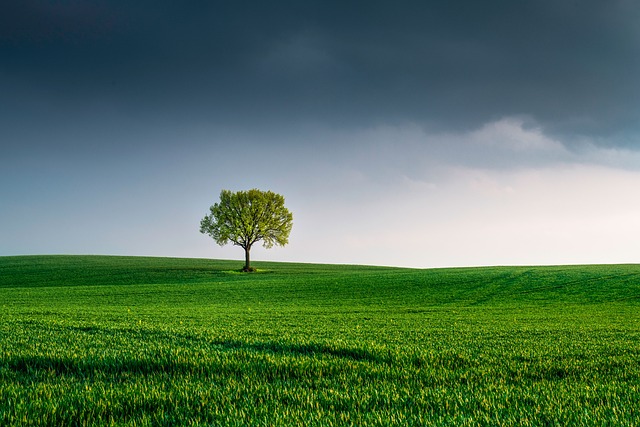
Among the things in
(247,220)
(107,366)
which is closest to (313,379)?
(107,366)

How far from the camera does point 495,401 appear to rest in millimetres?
6949

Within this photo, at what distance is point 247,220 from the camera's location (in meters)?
82.8

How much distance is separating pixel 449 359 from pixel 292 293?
3832 centimetres

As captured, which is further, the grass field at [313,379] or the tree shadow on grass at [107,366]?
the tree shadow on grass at [107,366]

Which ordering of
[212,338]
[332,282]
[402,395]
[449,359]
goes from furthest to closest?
1. [332,282]
2. [212,338]
3. [449,359]
4. [402,395]

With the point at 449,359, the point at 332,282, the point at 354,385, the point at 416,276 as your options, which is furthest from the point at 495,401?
the point at 416,276

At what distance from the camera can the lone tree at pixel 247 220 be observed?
8294 cm

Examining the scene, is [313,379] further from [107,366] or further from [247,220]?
[247,220]

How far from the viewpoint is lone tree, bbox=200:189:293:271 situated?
82938 mm

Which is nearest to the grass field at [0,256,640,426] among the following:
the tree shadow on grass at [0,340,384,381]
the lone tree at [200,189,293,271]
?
the tree shadow on grass at [0,340,384,381]

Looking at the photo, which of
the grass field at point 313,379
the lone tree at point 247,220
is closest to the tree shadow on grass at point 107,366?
the grass field at point 313,379

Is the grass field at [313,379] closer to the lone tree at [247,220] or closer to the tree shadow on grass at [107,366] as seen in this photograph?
the tree shadow on grass at [107,366]

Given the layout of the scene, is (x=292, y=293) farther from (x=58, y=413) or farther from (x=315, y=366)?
(x=58, y=413)

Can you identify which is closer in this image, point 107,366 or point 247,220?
point 107,366
